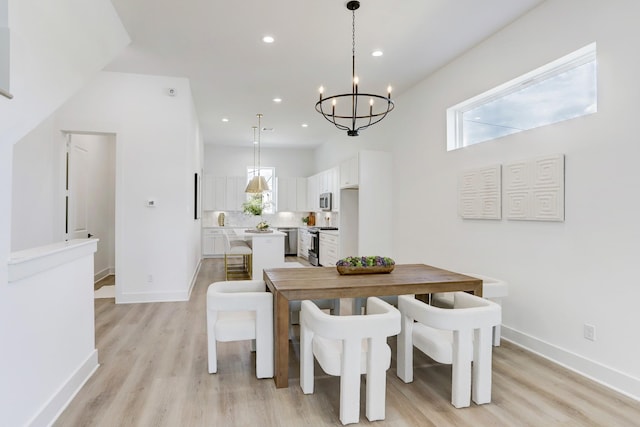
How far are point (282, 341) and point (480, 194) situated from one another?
2.63m

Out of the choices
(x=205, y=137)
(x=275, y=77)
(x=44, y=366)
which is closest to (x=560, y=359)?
(x=44, y=366)

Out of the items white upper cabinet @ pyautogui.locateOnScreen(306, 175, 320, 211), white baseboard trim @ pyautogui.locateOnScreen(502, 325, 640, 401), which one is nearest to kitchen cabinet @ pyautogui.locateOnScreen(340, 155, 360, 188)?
white upper cabinet @ pyautogui.locateOnScreen(306, 175, 320, 211)

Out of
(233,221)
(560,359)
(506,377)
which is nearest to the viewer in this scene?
(506,377)

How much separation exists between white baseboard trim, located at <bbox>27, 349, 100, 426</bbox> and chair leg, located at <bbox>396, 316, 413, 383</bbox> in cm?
225

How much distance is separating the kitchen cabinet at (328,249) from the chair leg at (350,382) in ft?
15.3

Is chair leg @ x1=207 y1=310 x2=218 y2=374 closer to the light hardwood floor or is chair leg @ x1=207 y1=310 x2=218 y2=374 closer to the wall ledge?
the light hardwood floor

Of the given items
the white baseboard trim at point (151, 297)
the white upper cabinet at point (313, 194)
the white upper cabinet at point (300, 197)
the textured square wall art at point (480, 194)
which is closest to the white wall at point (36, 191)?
the white baseboard trim at point (151, 297)

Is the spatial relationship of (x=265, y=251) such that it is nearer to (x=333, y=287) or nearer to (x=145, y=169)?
(x=145, y=169)

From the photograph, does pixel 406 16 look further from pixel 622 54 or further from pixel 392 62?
pixel 622 54

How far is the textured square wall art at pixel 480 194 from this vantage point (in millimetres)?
3689

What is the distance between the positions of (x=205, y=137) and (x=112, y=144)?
2328mm

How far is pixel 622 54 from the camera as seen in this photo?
8.46ft

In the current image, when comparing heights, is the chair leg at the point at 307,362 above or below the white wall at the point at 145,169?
below

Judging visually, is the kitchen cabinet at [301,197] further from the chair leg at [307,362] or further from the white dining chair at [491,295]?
the chair leg at [307,362]
